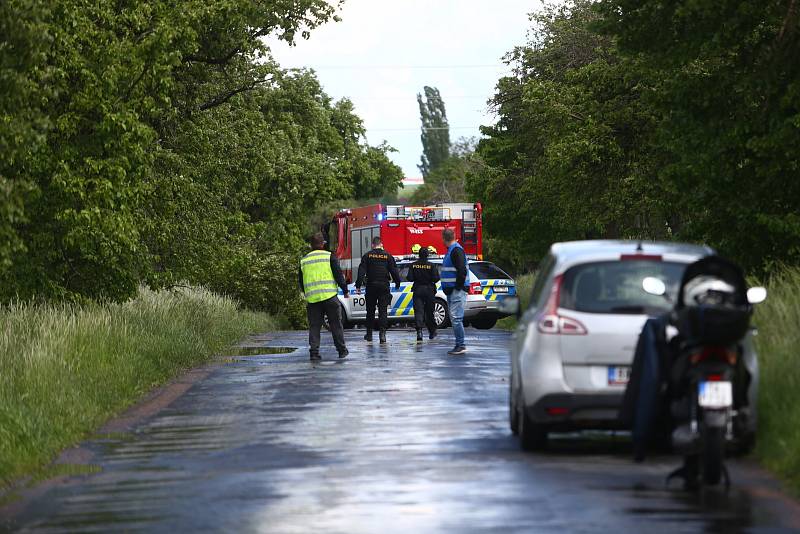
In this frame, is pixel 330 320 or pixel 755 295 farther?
pixel 330 320

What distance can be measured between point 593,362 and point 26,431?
433 centimetres

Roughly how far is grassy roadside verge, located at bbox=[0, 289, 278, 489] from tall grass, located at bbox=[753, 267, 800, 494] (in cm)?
514

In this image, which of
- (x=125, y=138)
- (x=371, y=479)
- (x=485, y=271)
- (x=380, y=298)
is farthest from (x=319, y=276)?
(x=371, y=479)

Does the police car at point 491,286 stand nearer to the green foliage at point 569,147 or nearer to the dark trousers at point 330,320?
the green foliage at point 569,147

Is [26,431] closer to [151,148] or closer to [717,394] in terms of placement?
[717,394]

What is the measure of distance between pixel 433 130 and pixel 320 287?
436 ft

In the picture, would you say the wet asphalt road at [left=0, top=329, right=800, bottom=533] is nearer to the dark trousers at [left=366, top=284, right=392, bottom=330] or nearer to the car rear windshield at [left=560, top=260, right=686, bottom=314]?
the car rear windshield at [left=560, top=260, right=686, bottom=314]

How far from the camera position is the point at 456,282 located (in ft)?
81.1

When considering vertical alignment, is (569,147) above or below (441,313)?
above

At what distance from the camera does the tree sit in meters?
155

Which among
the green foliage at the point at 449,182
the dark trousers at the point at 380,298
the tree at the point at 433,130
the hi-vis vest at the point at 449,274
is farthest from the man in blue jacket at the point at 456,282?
the tree at the point at 433,130

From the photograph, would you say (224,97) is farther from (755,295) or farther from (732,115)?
(755,295)

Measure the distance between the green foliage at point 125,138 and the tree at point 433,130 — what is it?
114 meters

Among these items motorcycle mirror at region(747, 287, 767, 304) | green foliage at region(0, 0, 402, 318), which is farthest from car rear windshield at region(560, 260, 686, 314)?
green foliage at region(0, 0, 402, 318)
